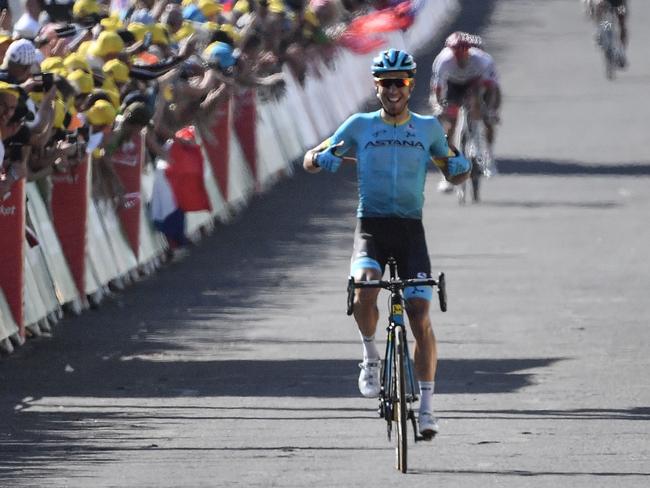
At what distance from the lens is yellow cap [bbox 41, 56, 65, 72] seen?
17203 mm

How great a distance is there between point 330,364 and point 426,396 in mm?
3804

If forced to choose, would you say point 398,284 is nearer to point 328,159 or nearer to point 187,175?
point 328,159

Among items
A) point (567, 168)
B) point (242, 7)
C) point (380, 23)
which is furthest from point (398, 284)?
point (567, 168)

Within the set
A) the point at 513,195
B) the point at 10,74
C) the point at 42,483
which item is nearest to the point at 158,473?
the point at 42,483

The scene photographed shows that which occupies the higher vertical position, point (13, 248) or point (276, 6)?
point (13, 248)

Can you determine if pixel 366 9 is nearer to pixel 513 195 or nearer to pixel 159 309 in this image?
pixel 513 195

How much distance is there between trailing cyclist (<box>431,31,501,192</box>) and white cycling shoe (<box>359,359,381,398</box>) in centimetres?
1420

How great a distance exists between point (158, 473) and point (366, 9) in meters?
19.5

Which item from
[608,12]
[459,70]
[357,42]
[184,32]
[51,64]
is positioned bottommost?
[608,12]

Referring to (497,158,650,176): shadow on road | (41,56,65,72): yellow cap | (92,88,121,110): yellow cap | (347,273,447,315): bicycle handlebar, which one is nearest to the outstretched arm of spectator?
(41,56,65,72): yellow cap

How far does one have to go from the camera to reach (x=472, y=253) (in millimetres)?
23141

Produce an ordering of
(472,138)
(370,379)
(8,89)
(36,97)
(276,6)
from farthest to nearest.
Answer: (472,138) < (276,6) < (36,97) < (8,89) < (370,379)

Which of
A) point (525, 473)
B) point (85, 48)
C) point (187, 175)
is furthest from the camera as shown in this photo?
point (187, 175)

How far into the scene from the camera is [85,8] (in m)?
20.2
